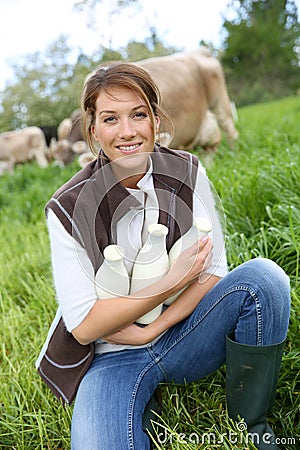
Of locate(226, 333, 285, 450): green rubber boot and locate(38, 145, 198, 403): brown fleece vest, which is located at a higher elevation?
locate(38, 145, 198, 403): brown fleece vest

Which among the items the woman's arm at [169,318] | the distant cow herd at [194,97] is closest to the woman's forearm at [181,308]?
the woman's arm at [169,318]

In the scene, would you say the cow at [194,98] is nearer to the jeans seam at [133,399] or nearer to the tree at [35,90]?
the jeans seam at [133,399]

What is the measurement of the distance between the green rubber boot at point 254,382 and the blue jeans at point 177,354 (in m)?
0.03

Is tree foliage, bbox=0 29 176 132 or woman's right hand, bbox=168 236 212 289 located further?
tree foliage, bbox=0 29 176 132

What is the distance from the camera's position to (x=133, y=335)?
1.44m

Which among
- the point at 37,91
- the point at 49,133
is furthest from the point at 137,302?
the point at 37,91

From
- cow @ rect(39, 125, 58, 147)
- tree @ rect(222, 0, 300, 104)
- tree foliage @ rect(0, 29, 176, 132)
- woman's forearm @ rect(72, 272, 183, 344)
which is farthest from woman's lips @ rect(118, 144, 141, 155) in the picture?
tree @ rect(222, 0, 300, 104)

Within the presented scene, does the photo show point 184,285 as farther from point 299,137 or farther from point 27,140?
point 27,140

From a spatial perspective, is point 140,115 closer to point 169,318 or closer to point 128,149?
point 128,149

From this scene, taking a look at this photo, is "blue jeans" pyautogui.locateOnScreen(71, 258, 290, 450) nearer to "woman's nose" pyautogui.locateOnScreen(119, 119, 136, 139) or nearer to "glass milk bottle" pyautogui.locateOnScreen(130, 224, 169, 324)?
"glass milk bottle" pyautogui.locateOnScreen(130, 224, 169, 324)

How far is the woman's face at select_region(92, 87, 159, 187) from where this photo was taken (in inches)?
55.7

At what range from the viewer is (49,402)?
1.84 metres

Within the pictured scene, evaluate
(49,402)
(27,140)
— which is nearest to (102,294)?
(49,402)

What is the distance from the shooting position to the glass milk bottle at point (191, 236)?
142 cm
